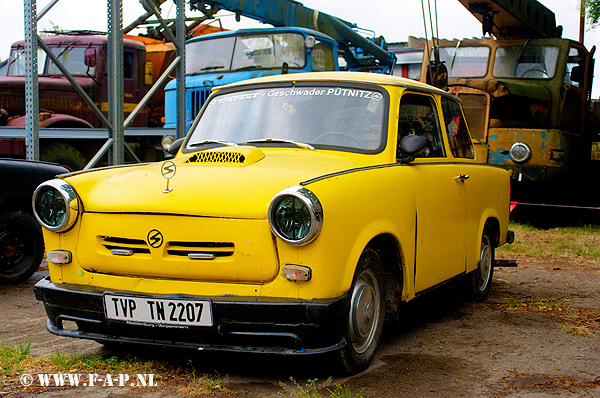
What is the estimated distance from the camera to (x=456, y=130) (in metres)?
5.43

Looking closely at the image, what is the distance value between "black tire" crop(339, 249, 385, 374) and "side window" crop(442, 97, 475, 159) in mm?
1770

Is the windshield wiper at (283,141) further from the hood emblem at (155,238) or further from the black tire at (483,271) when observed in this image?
the black tire at (483,271)

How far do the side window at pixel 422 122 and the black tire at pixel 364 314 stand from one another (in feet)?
2.96

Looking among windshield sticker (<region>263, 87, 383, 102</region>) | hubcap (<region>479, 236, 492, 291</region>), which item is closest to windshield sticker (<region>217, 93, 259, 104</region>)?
windshield sticker (<region>263, 87, 383, 102</region>)

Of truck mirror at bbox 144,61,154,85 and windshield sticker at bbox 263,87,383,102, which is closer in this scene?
windshield sticker at bbox 263,87,383,102

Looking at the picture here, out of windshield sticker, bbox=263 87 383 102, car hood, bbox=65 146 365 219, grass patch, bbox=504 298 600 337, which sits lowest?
grass patch, bbox=504 298 600 337

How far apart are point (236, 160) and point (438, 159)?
1.64 metres

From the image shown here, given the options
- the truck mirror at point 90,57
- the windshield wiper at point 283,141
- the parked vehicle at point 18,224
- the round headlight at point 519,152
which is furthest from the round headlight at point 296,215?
the truck mirror at point 90,57

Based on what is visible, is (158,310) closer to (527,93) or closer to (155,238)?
(155,238)

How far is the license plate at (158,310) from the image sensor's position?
3.26 meters

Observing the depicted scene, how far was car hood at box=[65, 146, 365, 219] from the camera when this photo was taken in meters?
3.36

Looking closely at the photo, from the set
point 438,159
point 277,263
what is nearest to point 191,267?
point 277,263

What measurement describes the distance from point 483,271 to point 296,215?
2.99 meters

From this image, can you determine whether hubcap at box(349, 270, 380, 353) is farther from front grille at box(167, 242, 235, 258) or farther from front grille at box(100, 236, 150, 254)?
front grille at box(100, 236, 150, 254)
